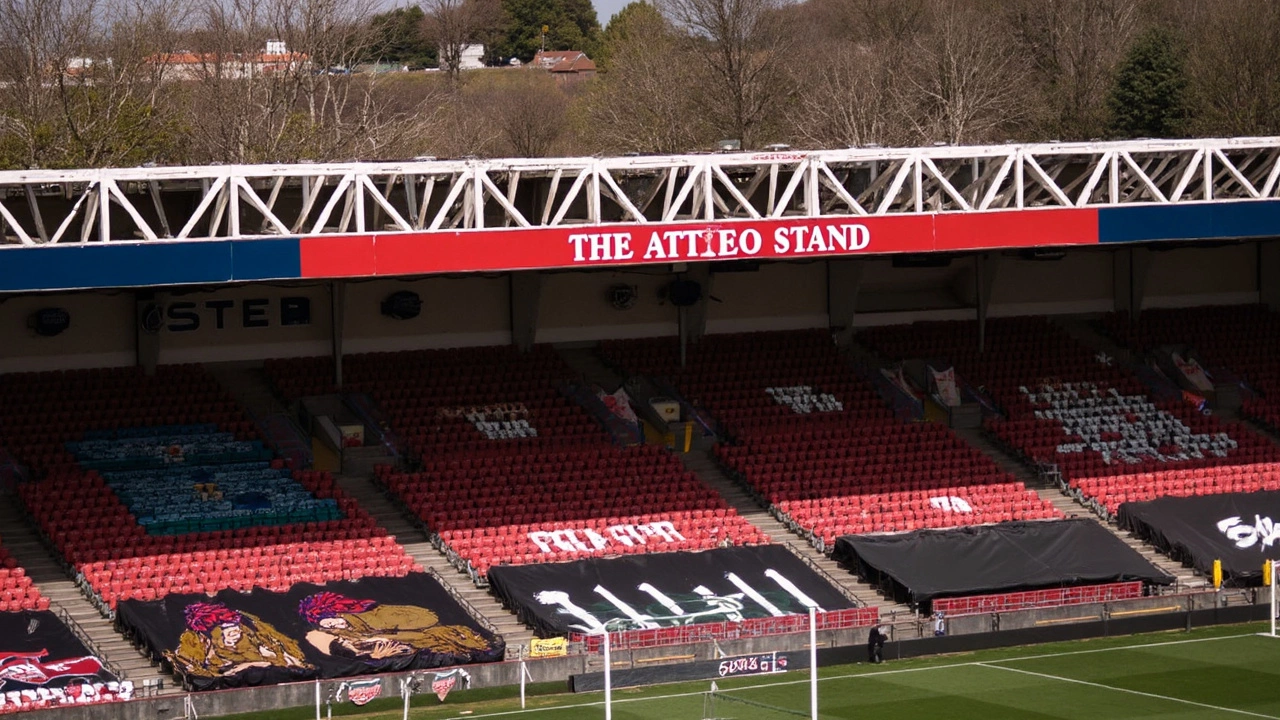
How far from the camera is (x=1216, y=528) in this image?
124 feet

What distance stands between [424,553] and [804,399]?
1111 cm

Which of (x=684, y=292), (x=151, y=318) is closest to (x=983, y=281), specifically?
(x=684, y=292)

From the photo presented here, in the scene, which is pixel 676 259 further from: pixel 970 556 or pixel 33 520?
pixel 33 520

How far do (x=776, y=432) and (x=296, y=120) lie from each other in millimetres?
22678

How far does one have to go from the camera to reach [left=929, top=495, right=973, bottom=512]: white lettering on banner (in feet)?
125

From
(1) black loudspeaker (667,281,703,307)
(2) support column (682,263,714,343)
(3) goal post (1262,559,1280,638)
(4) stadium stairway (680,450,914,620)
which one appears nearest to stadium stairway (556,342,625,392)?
(1) black loudspeaker (667,281,703,307)

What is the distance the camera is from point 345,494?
118 feet

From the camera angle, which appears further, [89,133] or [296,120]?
[296,120]

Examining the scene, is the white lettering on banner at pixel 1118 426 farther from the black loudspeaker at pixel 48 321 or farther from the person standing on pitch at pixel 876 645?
the black loudspeaker at pixel 48 321

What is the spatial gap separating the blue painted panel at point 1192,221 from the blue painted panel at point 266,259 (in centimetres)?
1596

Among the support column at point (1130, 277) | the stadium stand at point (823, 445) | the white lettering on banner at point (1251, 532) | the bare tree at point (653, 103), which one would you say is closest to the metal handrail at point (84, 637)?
the stadium stand at point (823, 445)

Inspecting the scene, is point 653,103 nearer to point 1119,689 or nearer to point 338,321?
point 338,321

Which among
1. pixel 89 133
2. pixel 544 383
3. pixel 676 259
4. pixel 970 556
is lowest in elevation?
pixel 970 556

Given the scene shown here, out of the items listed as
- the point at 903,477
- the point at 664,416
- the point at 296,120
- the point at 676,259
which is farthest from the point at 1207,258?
the point at 296,120
